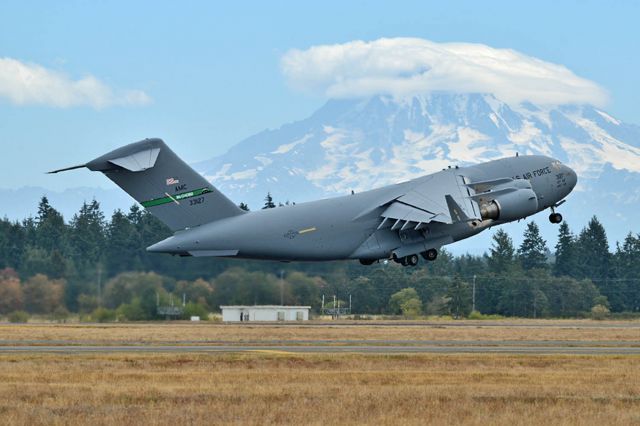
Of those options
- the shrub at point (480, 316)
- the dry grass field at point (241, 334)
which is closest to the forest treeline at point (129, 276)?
the dry grass field at point (241, 334)

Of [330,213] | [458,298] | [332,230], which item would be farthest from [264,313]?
[458,298]

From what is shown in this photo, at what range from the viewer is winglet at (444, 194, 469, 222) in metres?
43.8

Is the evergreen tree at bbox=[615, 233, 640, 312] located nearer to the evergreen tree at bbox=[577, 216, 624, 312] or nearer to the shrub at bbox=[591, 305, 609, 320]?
the evergreen tree at bbox=[577, 216, 624, 312]

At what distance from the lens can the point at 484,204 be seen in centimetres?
4503

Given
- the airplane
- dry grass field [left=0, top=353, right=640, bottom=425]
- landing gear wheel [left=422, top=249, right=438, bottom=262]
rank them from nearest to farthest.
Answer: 1. dry grass field [left=0, top=353, right=640, bottom=425]
2. the airplane
3. landing gear wheel [left=422, top=249, right=438, bottom=262]

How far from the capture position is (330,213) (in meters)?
44.0

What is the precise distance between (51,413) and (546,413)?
905 centimetres

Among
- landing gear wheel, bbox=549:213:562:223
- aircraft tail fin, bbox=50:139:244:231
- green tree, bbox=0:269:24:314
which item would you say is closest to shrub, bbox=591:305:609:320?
landing gear wheel, bbox=549:213:562:223

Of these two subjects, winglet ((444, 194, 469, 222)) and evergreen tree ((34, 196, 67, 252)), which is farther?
evergreen tree ((34, 196, 67, 252))

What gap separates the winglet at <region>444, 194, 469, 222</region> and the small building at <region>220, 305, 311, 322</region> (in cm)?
1579

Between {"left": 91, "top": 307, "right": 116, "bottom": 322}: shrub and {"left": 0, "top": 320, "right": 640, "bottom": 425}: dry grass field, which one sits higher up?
{"left": 91, "top": 307, "right": 116, "bottom": 322}: shrub

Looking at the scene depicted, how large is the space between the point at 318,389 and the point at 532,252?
77.4 meters

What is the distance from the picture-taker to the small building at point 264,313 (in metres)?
59.2

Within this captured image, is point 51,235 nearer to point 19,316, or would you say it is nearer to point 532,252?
point 19,316
